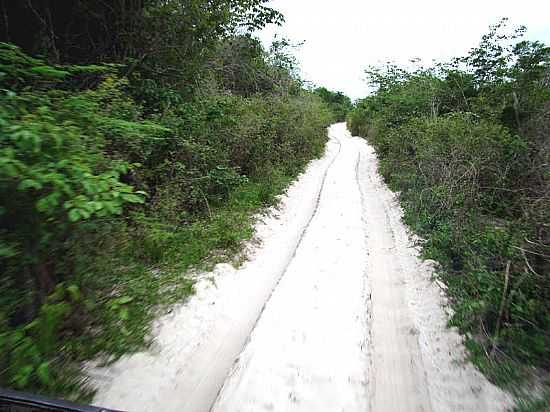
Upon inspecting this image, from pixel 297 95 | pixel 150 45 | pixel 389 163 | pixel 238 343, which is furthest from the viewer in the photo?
pixel 297 95

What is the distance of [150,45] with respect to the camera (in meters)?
5.95

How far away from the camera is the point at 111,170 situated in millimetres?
2730

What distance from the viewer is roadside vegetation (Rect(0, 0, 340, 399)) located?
→ 6.96 feet

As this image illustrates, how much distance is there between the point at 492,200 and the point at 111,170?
17.5 feet

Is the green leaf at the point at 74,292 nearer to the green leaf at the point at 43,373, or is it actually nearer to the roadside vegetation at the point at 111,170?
the roadside vegetation at the point at 111,170

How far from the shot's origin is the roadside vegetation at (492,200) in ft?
8.69

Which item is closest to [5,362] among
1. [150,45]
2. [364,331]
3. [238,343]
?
[238,343]

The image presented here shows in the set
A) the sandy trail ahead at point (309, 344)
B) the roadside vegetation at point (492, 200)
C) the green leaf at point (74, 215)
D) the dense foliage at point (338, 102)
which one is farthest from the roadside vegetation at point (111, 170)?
the dense foliage at point (338, 102)

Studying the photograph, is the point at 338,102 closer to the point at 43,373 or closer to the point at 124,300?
the point at 124,300

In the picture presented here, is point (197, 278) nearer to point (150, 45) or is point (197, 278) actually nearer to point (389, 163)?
point (150, 45)

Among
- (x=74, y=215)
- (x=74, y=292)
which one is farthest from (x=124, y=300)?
(x=74, y=215)

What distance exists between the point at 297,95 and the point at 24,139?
15.0 metres

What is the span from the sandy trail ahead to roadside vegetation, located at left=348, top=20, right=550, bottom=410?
319mm

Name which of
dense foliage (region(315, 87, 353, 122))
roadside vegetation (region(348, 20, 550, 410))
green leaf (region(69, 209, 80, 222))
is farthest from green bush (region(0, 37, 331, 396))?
dense foliage (region(315, 87, 353, 122))
